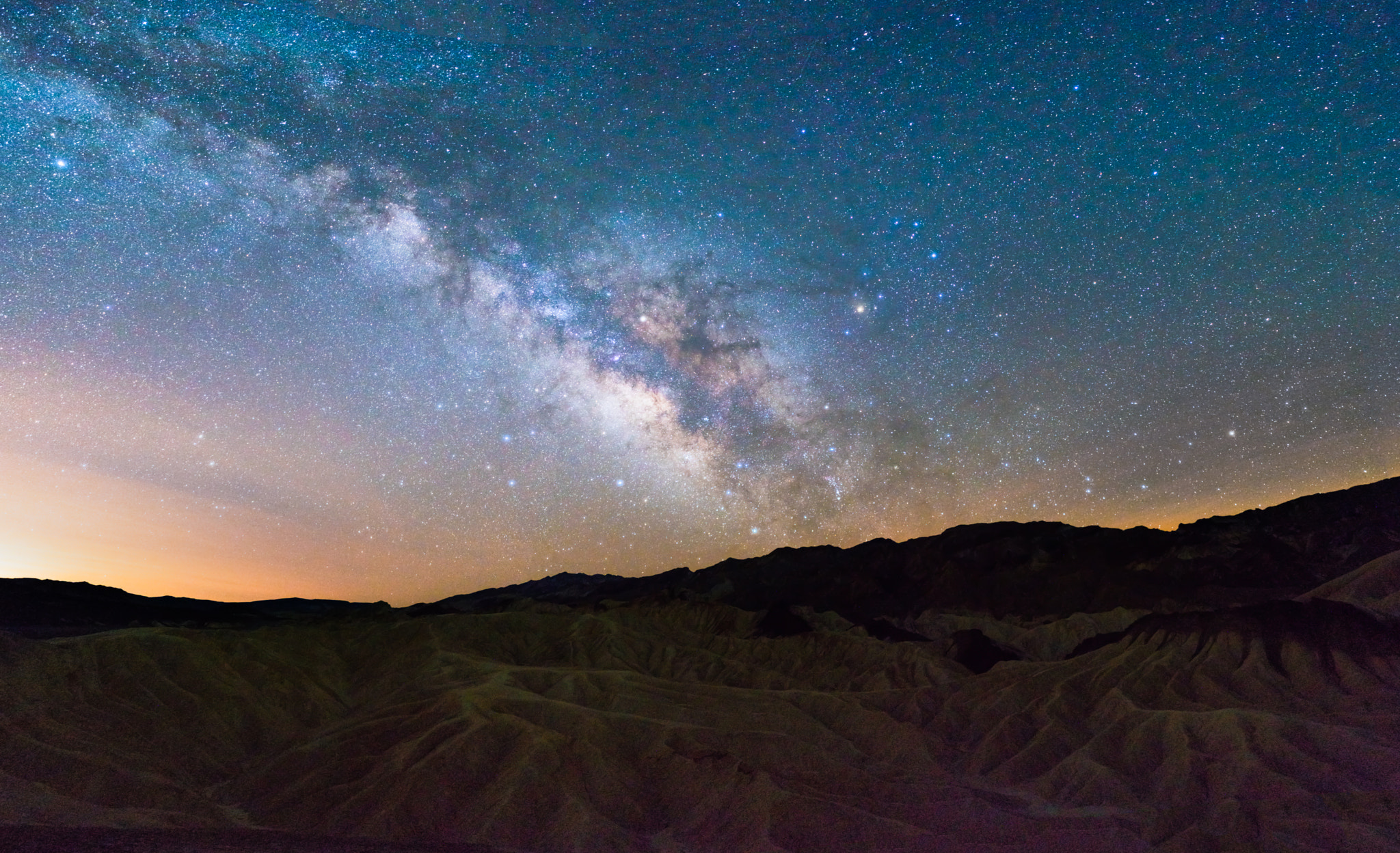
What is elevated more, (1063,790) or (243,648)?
(243,648)

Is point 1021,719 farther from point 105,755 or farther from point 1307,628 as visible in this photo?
point 105,755

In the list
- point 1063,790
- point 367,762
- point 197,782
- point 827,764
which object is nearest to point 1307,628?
point 1063,790

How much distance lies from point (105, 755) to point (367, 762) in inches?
808

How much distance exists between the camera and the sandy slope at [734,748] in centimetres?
6481

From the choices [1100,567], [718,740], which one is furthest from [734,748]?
[1100,567]

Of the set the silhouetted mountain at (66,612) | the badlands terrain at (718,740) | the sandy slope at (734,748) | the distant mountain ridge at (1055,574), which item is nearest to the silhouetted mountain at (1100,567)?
the distant mountain ridge at (1055,574)

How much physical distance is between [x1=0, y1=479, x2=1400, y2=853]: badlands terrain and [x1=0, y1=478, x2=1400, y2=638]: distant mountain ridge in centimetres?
3224

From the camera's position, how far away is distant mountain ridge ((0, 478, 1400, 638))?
512 ft

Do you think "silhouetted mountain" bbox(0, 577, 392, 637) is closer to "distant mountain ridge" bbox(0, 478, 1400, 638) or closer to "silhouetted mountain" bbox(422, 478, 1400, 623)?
"distant mountain ridge" bbox(0, 478, 1400, 638)

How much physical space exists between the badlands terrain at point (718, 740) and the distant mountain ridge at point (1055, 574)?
106 feet

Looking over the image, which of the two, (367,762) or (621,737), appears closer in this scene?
(367,762)

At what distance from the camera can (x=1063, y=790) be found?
75.8 meters

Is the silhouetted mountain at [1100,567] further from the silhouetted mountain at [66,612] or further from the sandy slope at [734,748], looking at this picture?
the sandy slope at [734,748]

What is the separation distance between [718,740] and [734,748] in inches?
85.5
